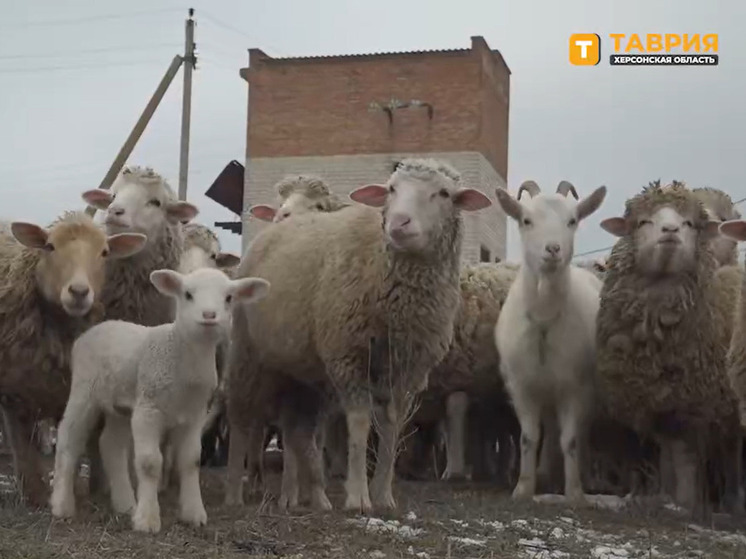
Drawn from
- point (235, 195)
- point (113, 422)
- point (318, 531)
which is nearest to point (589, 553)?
point (318, 531)

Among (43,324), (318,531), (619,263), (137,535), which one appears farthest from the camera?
(619,263)

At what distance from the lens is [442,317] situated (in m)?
7.42

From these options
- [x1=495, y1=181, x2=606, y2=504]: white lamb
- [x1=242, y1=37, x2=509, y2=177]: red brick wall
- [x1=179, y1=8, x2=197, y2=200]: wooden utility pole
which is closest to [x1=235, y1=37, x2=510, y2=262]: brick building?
[x1=242, y1=37, x2=509, y2=177]: red brick wall

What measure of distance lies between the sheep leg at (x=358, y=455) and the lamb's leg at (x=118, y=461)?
4.57 ft

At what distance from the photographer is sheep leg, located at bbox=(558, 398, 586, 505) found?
8.45 metres

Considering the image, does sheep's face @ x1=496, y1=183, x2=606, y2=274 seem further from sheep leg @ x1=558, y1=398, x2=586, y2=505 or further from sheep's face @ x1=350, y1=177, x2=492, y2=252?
sheep leg @ x1=558, y1=398, x2=586, y2=505

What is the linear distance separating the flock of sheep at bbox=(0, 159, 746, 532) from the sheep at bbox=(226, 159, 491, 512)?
15 mm

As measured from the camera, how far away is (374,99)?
2881 centimetres

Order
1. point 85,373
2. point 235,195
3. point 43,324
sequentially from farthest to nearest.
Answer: point 235,195, point 43,324, point 85,373

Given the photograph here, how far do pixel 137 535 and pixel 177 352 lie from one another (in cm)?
104

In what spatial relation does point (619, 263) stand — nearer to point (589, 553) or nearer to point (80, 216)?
point (589, 553)

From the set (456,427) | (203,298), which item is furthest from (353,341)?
(456,427)

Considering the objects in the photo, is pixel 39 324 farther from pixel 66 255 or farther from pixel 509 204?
pixel 509 204

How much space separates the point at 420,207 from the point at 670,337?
7.71 ft
